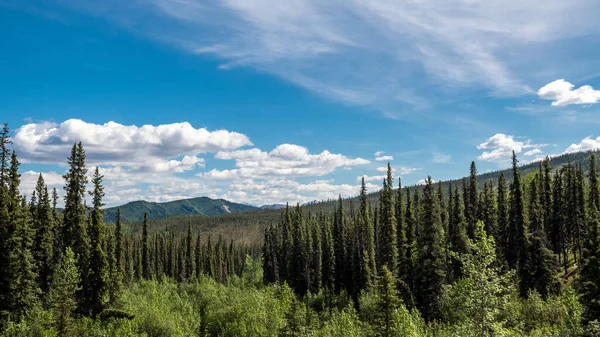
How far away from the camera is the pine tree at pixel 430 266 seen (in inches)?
1959

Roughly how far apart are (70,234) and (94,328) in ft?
39.0

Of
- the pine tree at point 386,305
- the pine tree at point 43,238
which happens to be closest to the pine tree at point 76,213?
the pine tree at point 43,238

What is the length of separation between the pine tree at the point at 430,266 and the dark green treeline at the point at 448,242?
0.12 metres

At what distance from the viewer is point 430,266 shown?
50188 millimetres

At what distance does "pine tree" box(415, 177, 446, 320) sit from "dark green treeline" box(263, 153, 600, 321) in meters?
0.12

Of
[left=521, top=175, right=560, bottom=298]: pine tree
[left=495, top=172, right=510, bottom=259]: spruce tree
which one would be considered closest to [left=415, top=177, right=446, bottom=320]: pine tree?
[left=521, top=175, right=560, bottom=298]: pine tree

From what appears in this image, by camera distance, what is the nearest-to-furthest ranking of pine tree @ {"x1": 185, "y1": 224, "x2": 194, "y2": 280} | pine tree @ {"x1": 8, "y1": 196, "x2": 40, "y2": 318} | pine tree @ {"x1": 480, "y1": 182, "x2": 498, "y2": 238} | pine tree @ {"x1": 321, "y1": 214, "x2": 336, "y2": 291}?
pine tree @ {"x1": 8, "y1": 196, "x2": 40, "y2": 318} < pine tree @ {"x1": 480, "y1": 182, "x2": 498, "y2": 238} < pine tree @ {"x1": 321, "y1": 214, "x2": 336, "y2": 291} < pine tree @ {"x1": 185, "y1": 224, "x2": 194, "y2": 280}

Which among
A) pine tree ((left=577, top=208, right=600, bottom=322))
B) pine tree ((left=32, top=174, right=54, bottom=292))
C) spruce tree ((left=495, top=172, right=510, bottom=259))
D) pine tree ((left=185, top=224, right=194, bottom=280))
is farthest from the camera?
pine tree ((left=185, top=224, right=194, bottom=280))

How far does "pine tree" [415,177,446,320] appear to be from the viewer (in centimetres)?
4975

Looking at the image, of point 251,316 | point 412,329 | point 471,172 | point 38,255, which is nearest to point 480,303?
point 412,329

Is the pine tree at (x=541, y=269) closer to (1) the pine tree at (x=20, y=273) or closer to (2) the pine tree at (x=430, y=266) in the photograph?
(2) the pine tree at (x=430, y=266)

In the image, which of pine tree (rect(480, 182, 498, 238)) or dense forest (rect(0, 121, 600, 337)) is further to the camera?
pine tree (rect(480, 182, 498, 238))

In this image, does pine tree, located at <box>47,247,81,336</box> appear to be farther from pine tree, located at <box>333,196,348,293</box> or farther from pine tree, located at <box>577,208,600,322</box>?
pine tree, located at <box>333,196,348,293</box>

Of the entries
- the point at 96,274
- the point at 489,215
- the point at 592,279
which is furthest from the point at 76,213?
the point at 489,215
